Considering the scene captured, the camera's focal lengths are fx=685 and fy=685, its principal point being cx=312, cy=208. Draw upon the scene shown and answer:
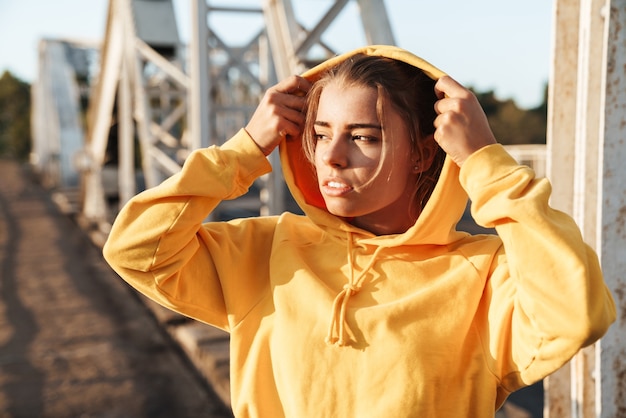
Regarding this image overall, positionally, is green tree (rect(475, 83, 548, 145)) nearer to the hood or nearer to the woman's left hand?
the hood

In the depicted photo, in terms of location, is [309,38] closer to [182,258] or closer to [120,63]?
[182,258]

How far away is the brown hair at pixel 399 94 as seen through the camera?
142 centimetres

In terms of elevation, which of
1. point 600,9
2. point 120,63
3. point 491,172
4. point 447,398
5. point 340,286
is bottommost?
point 447,398

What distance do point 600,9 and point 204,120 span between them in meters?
3.21

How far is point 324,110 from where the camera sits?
1.43 meters

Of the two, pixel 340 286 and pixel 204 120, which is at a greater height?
pixel 204 120

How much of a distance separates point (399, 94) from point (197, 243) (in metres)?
0.54

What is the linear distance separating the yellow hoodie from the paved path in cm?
264

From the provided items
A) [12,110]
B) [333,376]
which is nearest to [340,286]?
[333,376]

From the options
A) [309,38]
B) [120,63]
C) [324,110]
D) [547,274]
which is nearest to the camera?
A: [547,274]

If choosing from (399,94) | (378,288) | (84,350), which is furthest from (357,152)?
(84,350)

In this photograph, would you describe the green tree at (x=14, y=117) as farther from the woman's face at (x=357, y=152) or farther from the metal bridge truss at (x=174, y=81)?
the woman's face at (x=357, y=152)

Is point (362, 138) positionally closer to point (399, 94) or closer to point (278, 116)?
point (399, 94)

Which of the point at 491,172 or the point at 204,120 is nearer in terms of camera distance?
the point at 491,172
